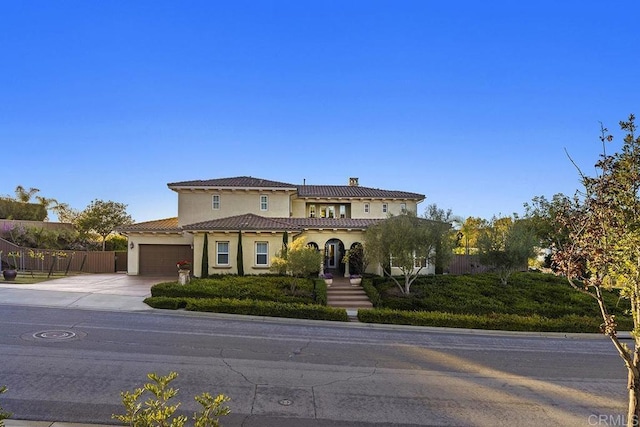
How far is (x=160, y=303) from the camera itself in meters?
17.1

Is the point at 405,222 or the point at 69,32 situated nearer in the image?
the point at 69,32

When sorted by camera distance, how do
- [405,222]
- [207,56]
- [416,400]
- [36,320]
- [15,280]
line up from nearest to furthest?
1. [416,400]
2. [36,320]
3. [207,56]
4. [405,222]
5. [15,280]

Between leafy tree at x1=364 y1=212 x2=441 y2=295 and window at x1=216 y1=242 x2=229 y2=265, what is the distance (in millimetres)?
9416

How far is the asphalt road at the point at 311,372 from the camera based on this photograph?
270 inches

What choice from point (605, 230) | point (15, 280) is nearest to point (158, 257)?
point (15, 280)

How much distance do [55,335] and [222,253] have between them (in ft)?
45.4

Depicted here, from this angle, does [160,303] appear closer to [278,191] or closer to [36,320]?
[36,320]

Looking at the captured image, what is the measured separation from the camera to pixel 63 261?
103ft

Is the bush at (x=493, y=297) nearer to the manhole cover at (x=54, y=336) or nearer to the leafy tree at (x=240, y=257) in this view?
the leafy tree at (x=240, y=257)

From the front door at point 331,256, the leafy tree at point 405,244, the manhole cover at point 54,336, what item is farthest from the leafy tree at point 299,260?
the manhole cover at point 54,336

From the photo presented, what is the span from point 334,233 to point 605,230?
74.9 feet

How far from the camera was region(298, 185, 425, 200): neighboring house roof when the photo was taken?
3206cm

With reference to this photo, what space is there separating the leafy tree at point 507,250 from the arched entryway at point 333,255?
10.5 metres

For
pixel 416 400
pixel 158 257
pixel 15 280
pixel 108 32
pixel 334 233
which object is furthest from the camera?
pixel 158 257
